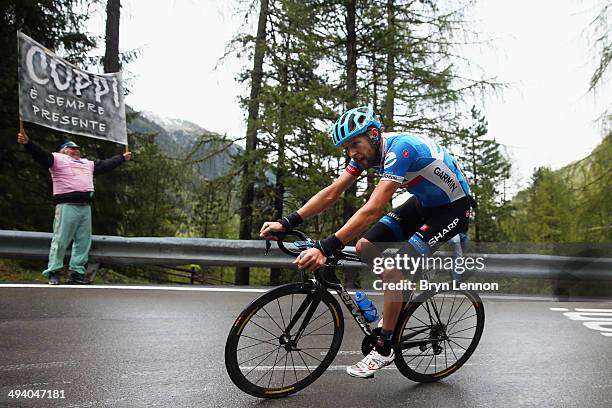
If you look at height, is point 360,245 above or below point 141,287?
above

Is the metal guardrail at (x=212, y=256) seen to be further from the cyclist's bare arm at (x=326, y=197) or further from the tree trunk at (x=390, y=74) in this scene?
the tree trunk at (x=390, y=74)

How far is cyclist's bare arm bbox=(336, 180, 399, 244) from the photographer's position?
309 centimetres

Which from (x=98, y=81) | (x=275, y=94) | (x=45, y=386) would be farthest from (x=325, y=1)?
(x=45, y=386)

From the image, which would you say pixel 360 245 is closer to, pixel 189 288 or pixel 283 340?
pixel 283 340

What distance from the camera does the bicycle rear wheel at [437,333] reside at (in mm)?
3693

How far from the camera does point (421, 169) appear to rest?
3.50 m

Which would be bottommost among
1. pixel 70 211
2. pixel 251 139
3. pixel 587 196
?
pixel 70 211

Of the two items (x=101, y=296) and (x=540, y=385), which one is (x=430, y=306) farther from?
(x=101, y=296)

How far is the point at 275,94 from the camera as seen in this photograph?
12.8 m

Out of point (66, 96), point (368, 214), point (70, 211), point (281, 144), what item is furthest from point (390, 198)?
point (281, 144)

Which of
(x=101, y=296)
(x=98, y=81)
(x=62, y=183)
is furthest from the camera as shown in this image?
(x=98, y=81)

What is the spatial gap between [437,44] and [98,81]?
7962 millimetres

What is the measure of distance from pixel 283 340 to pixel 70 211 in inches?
192

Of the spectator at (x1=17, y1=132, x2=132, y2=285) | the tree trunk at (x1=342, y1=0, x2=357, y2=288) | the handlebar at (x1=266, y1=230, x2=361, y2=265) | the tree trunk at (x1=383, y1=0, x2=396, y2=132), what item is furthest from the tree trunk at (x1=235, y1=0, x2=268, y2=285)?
the handlebar at (x1=266, y1=230, x2=361, y2=265)
